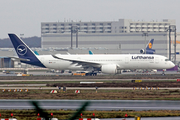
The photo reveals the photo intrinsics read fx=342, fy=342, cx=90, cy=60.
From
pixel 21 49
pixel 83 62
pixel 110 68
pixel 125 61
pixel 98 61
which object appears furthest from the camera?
pixel 21 49

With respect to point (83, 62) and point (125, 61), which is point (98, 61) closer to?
point (83, 62)

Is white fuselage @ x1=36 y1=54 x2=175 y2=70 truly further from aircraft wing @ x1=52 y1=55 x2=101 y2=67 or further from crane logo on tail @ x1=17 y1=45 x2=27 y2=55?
crane logo on tail @ x1=17 y1=45 x2=27 y2=55

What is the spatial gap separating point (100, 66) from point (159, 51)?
10619 cm

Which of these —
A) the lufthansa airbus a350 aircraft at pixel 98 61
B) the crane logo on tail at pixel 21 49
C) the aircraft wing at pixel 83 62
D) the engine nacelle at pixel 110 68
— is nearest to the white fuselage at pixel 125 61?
the lufthansa airbus a350 aircraft at pixel 98 61

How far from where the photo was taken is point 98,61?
6512 cm

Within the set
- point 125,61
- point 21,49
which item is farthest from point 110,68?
point 21,49

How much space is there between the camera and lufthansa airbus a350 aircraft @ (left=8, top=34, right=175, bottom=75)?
2504 inches

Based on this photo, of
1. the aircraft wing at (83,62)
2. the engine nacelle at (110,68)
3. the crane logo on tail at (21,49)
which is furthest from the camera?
the crane logo on tail at (21,49)

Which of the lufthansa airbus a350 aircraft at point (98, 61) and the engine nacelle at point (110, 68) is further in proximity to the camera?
the lufthansa airbus a350 aircraft at point (98, 61)

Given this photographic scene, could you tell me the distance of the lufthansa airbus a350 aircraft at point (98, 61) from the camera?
209 feet

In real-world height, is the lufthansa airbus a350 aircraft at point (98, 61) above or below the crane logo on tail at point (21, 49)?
below

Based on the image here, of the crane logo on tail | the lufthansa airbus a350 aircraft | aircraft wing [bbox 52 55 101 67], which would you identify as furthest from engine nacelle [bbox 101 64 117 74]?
the crane logo on tail

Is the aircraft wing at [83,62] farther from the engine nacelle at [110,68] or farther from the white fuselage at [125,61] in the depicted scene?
→ the engine nacelle at [110,68]

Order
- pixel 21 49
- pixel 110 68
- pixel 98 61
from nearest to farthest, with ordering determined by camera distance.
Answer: pixel 110 68
pixel 98 61
pixel 21 49
